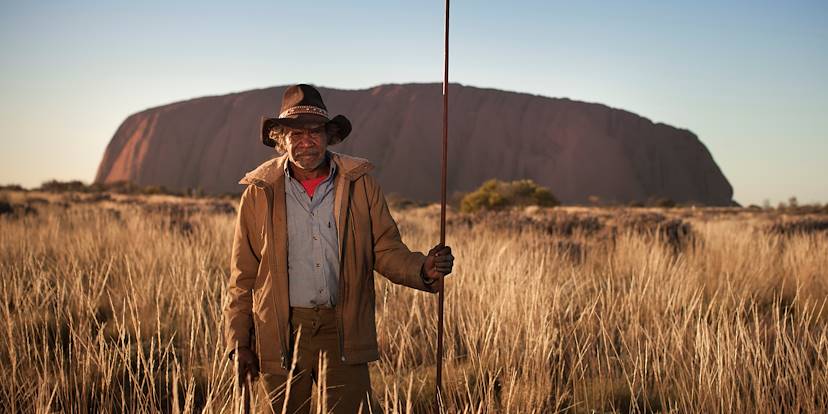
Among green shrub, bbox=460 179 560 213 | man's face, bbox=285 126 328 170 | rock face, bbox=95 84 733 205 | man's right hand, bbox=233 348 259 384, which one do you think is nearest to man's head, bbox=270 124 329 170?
man's face, bbox=285 126 328 170

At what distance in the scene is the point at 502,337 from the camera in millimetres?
3484

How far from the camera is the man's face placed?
2131mm

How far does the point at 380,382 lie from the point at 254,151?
181 feet

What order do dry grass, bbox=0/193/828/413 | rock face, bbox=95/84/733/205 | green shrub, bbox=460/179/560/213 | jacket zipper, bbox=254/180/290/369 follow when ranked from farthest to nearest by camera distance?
rock face, bbox=95/84/733/205, green shrub, bbox=460/179/560/213, dry grass, bbox=0/193/828/413, jacket zipper, bbox=254/180/290/369

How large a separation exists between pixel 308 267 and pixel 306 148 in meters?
0.41

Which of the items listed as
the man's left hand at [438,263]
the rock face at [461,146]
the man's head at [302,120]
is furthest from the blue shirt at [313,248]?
the rock face at [461,146]

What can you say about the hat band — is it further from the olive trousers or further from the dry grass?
the dry grass

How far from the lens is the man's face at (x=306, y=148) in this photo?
6.99ft

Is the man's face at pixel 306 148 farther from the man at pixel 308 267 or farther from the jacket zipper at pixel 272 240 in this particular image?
the jacket zipper at pixel 272 240

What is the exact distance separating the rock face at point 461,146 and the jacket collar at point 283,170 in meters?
46.3

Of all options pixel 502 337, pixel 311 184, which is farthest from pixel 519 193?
pixel 311 184

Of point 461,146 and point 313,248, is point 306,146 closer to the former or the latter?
point 313,248

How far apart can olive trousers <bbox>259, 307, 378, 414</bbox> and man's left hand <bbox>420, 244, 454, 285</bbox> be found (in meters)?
0.38

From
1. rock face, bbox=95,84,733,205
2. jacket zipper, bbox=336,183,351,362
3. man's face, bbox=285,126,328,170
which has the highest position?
rock face, bbox=95,84,733,205
